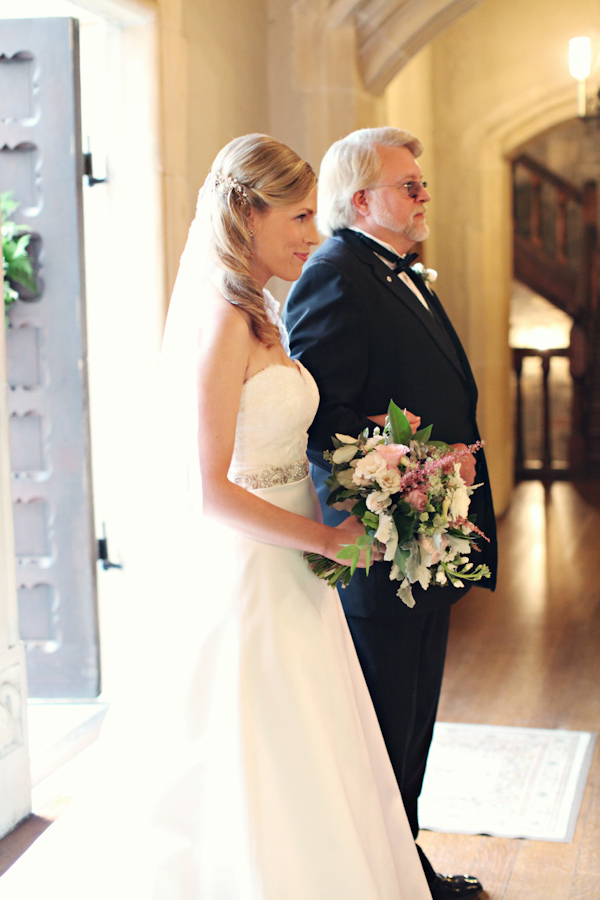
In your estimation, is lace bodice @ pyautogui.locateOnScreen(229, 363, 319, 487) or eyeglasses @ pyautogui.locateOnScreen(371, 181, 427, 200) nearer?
lace bodice @ pyautogui.locateOnScreen(229, 363, 319, 487)

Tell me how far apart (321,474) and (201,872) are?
953 mm

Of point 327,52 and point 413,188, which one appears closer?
point 413,188

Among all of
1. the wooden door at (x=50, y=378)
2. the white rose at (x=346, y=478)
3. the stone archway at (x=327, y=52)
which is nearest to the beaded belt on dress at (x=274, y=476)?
the white rose at (x=346, y=478)

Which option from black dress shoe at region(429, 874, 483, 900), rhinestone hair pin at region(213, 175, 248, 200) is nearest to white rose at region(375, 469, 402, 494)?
rhinestone hair pin at region(213, 175, 248, 200)

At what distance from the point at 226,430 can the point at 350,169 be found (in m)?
0.94

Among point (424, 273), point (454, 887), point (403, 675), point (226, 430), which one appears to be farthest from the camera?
point (424, 273)

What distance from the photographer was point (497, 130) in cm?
761

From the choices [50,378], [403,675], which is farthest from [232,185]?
[50,378]

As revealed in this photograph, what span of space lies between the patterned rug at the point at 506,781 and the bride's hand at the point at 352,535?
1314 mm

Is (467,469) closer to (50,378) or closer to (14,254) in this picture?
(50,378)

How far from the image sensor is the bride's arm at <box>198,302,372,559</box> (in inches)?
70.4

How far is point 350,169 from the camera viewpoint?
2418 mm

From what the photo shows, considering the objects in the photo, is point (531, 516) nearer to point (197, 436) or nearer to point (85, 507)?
point (85, 507)

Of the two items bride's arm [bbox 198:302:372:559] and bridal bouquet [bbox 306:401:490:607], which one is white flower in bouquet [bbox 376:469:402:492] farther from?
bride's arm [bbox 198:302:372:559]
